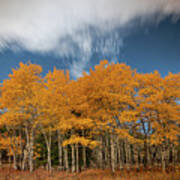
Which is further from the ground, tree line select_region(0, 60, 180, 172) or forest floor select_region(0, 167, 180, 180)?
tree line select_region(0, 60, 180, 172)

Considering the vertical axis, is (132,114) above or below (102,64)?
below

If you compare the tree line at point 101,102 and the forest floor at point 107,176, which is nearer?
the forest floor at point 107,176

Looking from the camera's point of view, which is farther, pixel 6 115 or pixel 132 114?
pixel 6 115

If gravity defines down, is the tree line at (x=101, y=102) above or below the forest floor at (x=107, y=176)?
above

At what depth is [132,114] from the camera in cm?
1135

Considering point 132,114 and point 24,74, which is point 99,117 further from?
point 24,74

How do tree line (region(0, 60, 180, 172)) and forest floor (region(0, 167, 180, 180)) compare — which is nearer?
forest floor (region(0, 167, 180, 180))

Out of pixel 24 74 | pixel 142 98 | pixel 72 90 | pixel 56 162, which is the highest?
pixel 24 74

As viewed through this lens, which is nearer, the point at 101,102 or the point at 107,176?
the point at 107,176

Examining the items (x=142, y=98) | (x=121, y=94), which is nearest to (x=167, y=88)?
(x=142, y=98)

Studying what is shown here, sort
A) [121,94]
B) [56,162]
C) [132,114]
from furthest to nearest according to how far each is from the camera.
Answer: [56,162] → [121,94] → [132,114]

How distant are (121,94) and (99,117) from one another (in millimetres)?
2969

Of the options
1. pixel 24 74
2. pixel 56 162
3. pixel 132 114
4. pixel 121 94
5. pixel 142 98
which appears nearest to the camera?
pixel 132 114

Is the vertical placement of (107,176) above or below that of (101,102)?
below
